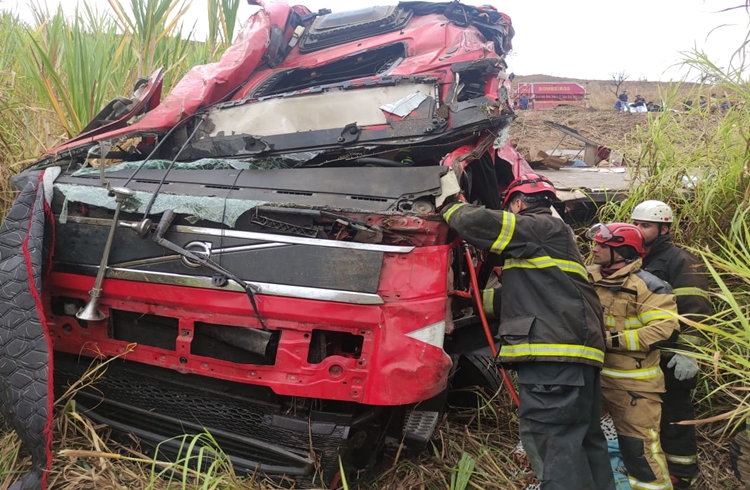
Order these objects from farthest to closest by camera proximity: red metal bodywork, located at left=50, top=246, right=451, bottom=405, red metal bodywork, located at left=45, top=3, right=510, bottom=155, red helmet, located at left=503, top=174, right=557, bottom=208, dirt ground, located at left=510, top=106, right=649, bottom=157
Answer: dirt ground, located at left=510, top=106, right=649, bottom=157 → red metal bodywork, located at left=45, top=3, right=510, bottom=155 → red helmet, located at left=503, top=174, right=557, bottom=208 → red metal bodywork, located at left=50, top=246, right=451, bottom=405

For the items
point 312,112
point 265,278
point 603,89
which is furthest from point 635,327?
point 603,89

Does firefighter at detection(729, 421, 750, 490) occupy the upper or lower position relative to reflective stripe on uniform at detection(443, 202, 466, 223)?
lower

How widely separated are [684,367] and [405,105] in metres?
1.94

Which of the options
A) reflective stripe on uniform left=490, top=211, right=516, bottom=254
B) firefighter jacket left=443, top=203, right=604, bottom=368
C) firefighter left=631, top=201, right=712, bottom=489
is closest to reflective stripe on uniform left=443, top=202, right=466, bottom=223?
firefighter jacket left=443, top=203, right=604, bottom=368

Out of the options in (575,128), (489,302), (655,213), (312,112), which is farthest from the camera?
(575,128)

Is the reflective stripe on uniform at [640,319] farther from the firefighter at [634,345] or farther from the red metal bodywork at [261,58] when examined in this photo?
the red metal bodywork at [261,58]

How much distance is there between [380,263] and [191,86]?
1.85 meters

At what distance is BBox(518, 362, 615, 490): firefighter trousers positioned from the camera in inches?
92.0

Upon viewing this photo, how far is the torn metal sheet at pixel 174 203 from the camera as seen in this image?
2.35m

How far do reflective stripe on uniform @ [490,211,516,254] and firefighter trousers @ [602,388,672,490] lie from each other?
1027 millimetres

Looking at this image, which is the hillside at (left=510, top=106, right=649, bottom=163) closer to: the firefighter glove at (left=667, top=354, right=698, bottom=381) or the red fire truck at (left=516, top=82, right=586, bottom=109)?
the red fire truck at (left=516, top=82, right=586, bottom=109)

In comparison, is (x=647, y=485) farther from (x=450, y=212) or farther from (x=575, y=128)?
(x=575, y=128)

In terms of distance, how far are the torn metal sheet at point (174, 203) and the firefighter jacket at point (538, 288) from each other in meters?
0.91

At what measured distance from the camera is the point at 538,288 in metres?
2.46
